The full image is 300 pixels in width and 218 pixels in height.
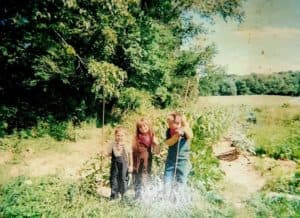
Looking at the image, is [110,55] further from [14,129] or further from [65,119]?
[14,129]

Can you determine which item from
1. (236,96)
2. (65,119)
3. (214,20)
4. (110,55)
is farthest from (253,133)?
(214,20)

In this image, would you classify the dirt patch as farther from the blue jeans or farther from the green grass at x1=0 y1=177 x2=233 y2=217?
the blue jeans

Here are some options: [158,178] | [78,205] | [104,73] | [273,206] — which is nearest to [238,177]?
[273,206]

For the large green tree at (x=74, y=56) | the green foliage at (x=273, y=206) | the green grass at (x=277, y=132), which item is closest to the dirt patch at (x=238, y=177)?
the green foliage at (x=273, y=206)

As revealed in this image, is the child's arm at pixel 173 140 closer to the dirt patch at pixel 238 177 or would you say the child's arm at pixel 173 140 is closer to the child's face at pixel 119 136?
the child's face at pixel 119 136

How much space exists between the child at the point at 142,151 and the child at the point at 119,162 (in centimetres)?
10

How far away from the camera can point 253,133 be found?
9828 millimetres

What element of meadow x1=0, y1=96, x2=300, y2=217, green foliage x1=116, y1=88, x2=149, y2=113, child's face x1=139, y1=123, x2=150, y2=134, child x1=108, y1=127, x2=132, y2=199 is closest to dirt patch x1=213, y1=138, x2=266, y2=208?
meadow x1=0, y1=96, x2=300, y2=217

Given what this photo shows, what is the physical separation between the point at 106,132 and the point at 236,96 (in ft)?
14.0

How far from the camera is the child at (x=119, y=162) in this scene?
5.03 metres

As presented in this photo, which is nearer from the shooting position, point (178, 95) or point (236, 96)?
point (236, 96)

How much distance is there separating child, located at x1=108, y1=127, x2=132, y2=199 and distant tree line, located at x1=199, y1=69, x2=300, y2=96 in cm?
602

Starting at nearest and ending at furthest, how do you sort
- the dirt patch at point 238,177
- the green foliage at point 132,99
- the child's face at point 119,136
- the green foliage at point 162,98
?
the child's face at point 119,136
the dirt patch at point 238,177
the green foliage at point 132,99
the green foliage at point 162,98

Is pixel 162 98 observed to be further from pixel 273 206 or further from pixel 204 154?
pixel 273 206
